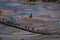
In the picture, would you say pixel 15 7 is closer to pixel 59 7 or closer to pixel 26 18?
pixel 26 18

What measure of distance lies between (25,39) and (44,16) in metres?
0.54

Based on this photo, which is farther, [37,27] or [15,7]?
[15,7]

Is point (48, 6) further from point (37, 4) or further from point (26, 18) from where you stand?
point (26, 18)

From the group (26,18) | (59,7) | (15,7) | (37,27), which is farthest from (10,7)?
(59,7)

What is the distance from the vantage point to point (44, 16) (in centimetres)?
321

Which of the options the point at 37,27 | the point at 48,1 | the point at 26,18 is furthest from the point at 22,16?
the point at 48,1

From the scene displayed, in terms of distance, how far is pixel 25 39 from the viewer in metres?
2.98

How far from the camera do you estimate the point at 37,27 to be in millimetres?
3076

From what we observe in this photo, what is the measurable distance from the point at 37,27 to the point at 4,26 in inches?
21.3

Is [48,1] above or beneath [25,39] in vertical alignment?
above

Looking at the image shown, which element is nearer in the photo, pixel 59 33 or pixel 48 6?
pixel 59 33

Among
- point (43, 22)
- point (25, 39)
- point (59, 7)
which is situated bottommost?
point (25, 39)

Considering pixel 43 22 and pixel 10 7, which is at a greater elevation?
pixel 10 7

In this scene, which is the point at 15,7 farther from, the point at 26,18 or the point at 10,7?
the point at 26,18
